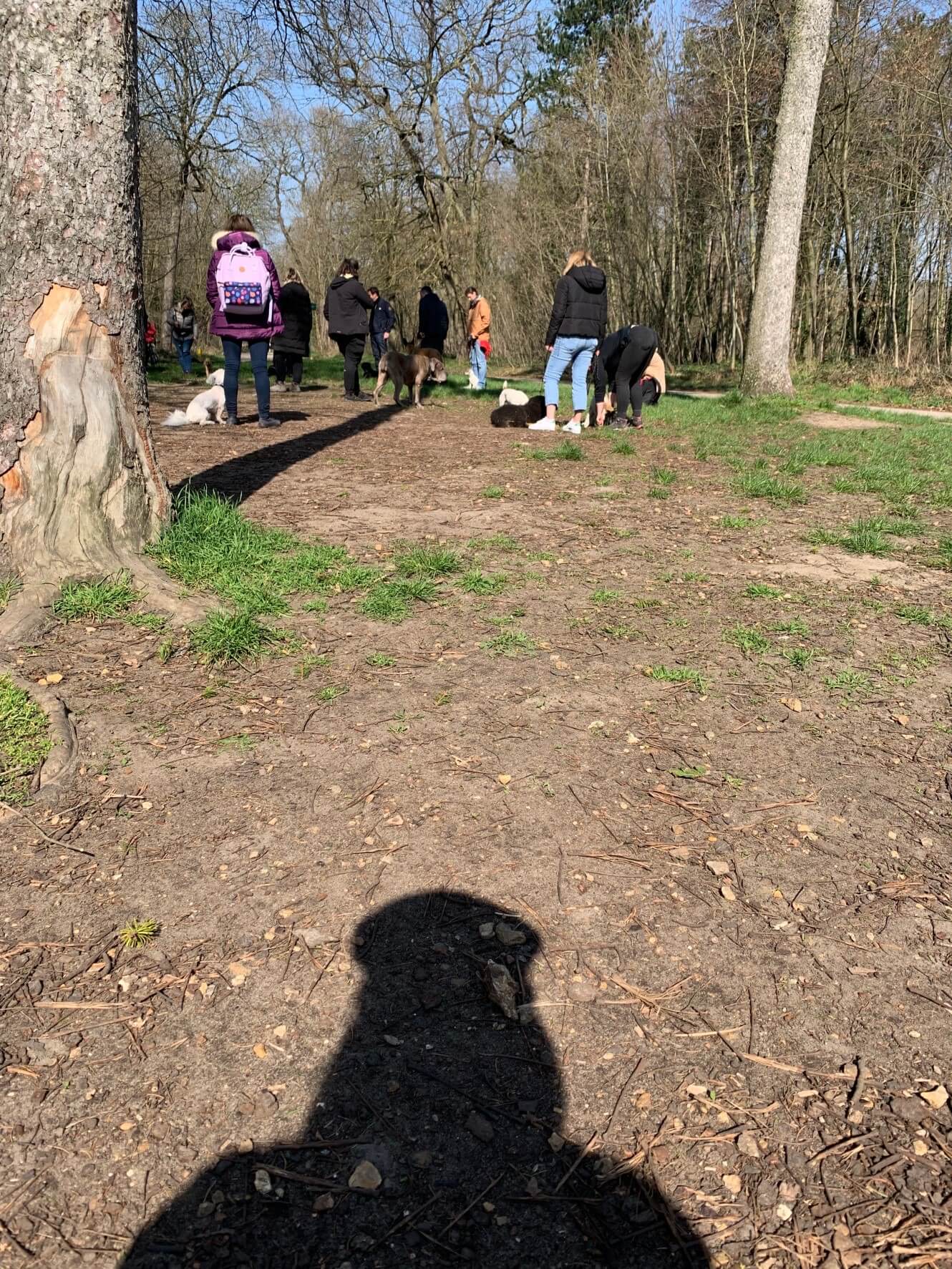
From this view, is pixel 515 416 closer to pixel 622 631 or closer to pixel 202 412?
pixel 202 412

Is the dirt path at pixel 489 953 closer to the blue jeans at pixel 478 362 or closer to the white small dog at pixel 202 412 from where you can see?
the white small dog at pixel 202 412

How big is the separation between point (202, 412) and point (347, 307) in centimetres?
310

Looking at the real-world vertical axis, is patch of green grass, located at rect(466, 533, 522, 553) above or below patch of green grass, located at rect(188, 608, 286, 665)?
above

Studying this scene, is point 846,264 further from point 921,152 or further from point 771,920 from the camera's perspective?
point 771,920

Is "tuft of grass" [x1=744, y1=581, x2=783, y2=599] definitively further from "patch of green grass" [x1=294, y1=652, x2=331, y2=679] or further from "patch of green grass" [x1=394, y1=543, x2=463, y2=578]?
"patch of green grass" [x1=294, y1=652, x2=331, y2=679]

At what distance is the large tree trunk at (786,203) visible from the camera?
12.4 metres

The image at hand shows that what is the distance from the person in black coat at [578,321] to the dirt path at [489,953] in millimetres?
6100

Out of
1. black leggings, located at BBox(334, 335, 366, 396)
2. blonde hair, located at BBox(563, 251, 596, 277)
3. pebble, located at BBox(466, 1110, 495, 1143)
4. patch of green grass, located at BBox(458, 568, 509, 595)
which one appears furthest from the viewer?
black leggings, located at BBox(334, 335, 366, 396)

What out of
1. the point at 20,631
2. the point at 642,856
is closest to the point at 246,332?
the point at 20,631

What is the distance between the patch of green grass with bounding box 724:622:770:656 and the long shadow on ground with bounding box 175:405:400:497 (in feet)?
11.7

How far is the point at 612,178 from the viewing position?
74.7ft

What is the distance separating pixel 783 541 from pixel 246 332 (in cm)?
546

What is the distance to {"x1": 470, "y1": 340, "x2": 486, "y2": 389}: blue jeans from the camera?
52.7ft

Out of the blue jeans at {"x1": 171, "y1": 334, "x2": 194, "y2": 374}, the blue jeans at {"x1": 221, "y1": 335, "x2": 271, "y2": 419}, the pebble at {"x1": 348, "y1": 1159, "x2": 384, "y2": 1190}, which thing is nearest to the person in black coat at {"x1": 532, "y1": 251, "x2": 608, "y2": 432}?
the blue jeans at {"x1": 221, "y1": 335, "x2": 271, "y2": 419}
